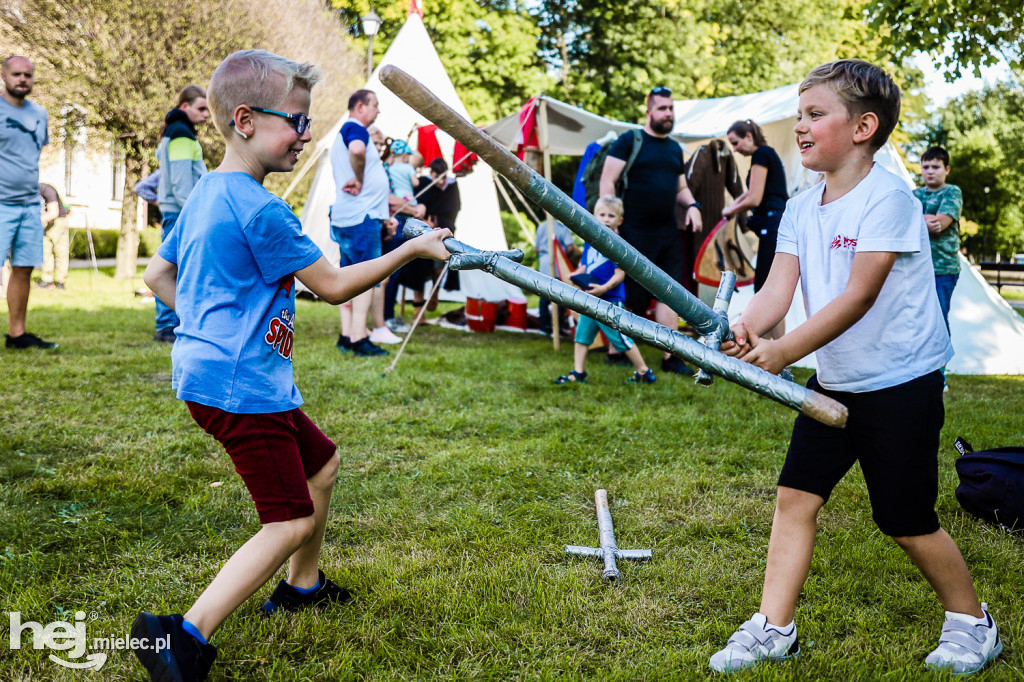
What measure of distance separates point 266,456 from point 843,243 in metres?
1.68

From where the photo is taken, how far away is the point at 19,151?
22.1ft

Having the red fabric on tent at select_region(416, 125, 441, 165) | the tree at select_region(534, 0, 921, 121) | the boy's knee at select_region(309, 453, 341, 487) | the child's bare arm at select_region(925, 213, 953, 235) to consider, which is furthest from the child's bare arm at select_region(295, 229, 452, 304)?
the tree at select_region(534, 0, 921, 121)

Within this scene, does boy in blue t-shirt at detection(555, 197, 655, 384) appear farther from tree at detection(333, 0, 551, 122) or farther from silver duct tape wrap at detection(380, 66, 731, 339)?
tree at detection(333, 0, 551, 122)

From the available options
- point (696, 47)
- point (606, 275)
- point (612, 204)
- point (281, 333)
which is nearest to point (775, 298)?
point (281, 333)

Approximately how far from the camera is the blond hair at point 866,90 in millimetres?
2266

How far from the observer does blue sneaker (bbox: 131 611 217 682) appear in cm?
203

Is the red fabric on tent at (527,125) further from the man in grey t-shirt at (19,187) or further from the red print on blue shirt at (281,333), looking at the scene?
the red print on blue shirt at (281,333)

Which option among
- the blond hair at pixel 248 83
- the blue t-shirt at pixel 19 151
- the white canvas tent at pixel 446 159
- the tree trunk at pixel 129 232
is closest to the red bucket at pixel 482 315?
the white canvas tent at pixel 446 159

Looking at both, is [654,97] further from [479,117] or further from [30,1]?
[479,117]

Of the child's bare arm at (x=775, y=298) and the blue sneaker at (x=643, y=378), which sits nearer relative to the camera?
the child's bare arm at (x=775, y=298)

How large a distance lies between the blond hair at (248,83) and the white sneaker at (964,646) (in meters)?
2.42

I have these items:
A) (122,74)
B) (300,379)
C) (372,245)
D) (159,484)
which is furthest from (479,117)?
(159,484)

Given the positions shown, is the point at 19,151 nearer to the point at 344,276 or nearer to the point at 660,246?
the point at 660,246

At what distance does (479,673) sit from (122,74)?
51.1 feet
